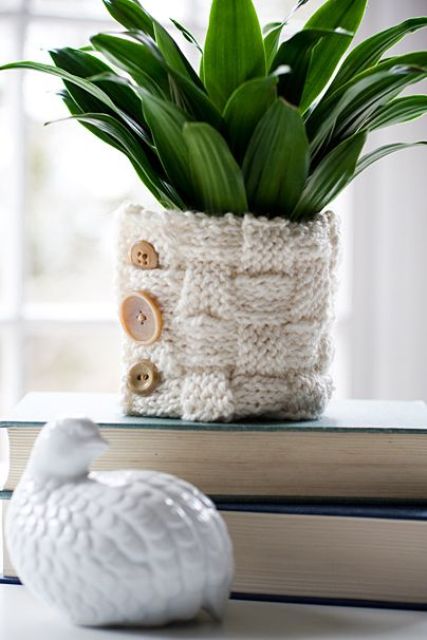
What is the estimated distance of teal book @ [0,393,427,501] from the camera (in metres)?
0.76

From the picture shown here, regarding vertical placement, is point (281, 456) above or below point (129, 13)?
below

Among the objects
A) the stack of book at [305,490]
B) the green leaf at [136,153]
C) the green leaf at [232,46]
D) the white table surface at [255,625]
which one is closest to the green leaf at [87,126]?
the green leaf at [136,153]

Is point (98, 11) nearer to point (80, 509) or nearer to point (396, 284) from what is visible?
point (396, 284)

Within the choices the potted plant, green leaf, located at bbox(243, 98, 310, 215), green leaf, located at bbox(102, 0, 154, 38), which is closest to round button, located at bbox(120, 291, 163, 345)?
the potted plant

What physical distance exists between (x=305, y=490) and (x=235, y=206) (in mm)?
212

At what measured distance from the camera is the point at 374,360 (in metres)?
1.67

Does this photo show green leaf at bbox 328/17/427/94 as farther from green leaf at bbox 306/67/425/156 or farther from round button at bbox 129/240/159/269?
round button at bbox 129/240/159/269

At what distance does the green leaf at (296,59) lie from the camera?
756 millimetres

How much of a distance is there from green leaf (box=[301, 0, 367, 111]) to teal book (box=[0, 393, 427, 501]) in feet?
0.90

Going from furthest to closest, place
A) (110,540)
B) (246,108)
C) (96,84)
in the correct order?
(96,84) → (246,108) → (110,540)

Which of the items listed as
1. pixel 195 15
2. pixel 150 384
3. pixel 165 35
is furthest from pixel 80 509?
pixel 195 15

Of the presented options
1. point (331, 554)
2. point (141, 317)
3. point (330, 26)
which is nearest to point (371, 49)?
point (330, 26)

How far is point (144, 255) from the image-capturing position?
0.80m

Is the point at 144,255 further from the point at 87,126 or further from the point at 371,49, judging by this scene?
the point at 371,49
